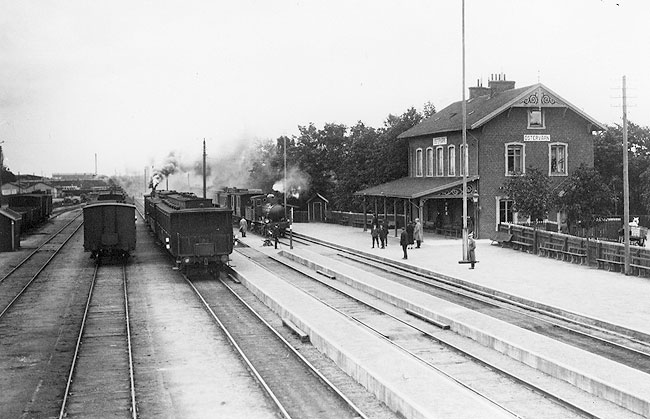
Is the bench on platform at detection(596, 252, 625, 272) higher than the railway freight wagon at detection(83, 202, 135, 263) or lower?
lower

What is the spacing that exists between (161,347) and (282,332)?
115 inches

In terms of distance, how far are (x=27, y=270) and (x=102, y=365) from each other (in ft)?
59.0

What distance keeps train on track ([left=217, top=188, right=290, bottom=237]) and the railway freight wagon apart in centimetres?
1006

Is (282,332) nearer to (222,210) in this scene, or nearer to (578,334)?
(578,334)

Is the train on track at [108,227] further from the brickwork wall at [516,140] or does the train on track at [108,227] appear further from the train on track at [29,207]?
the train on track at [29,207]

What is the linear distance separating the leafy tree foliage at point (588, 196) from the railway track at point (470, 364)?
1686 centimetres

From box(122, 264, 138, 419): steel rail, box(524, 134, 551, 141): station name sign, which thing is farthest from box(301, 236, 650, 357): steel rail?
box(524, 134, 551, 141): station name sign

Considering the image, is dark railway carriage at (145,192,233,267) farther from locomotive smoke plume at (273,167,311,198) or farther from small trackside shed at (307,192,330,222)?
locomotive smoke plume at (273,167,311,198)

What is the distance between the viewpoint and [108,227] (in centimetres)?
3206

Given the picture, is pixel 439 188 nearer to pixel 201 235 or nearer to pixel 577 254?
Result: pixel 577 254

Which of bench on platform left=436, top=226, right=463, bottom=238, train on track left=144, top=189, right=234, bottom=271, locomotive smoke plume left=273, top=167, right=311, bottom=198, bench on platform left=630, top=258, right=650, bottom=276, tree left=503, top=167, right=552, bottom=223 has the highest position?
locomotive smoke plume left=273, top=167, right=311, bottom=198

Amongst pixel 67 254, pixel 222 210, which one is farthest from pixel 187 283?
pixel 67 254

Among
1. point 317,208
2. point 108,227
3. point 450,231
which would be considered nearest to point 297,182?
point 317,208

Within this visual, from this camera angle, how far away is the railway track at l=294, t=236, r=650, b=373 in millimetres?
15383
